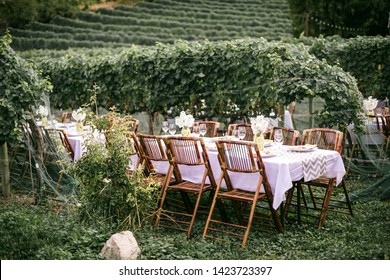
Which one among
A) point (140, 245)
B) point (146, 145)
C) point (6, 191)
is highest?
point (146, 145)

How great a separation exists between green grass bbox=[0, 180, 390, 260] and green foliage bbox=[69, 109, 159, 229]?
169 mm

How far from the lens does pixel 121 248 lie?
15.7 ft

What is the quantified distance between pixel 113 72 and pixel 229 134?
3.45 meters

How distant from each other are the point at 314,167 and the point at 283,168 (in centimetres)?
51

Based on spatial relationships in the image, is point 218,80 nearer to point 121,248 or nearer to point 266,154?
point 266,154

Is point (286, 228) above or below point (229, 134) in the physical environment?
below

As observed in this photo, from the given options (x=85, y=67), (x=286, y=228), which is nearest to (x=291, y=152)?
(x=286, y=228)

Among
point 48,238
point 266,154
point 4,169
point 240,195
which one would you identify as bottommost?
point 4,169

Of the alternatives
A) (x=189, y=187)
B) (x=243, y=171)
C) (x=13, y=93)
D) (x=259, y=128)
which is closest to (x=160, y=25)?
(x=13, y=93)

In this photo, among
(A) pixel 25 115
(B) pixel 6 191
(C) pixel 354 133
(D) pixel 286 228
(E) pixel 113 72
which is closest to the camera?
(D) pixel 286 228

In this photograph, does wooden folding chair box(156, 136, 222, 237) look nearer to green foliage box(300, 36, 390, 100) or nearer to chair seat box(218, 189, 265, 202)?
chair seat box(218, 189, 265, 202)

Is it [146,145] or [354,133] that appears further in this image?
[354,133]

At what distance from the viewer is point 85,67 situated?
10.9m
